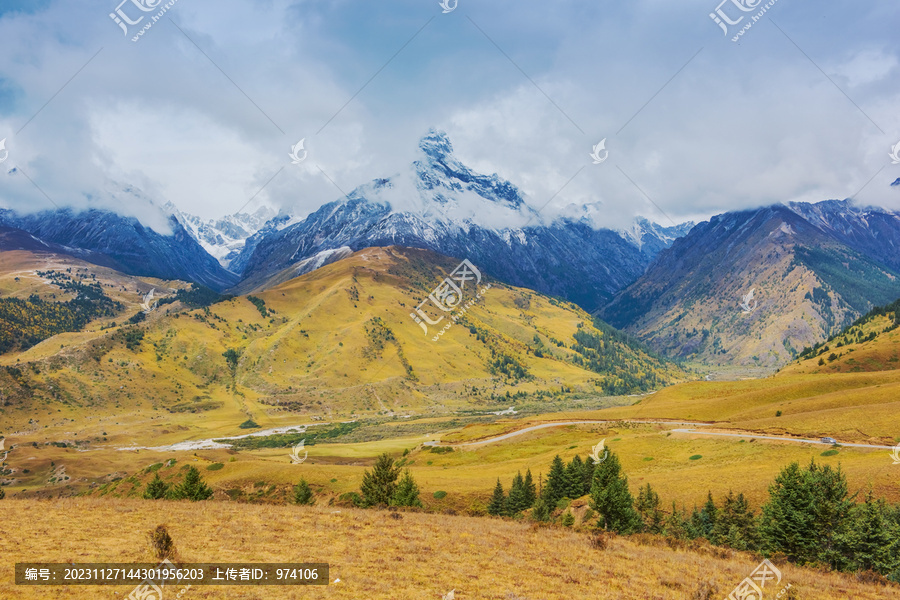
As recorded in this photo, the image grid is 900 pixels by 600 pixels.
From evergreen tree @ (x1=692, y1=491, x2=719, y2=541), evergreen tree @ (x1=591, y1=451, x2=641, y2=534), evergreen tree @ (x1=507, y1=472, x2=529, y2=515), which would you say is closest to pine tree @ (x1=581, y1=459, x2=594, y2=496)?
evergreen tree @ (x1=507, y1=472, x2=529, y2=515)

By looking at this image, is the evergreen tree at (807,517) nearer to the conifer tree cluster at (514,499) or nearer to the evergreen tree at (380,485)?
the conifer tree cluster at (514,499)

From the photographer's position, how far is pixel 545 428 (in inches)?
3762

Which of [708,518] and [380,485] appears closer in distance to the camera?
[708,518]

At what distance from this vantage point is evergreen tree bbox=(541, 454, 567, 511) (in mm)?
50750

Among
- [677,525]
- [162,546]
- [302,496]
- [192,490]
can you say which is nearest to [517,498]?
[677,525]

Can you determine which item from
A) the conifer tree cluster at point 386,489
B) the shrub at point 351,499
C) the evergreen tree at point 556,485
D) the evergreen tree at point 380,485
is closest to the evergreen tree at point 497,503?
the evergreen tree at point 556,485

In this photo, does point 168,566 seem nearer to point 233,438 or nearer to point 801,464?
point 801,464

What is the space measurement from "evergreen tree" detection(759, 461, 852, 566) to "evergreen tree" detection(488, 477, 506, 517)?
22.2 metres

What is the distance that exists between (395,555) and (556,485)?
32871mm

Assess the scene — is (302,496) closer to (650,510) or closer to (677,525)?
(650,510)

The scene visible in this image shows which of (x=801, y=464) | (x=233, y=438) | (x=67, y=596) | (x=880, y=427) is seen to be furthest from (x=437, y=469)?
(x=233, y=438)

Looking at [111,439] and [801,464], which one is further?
[111,439]

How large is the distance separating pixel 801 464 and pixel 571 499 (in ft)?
70.5

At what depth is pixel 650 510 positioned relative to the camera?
4134cm
